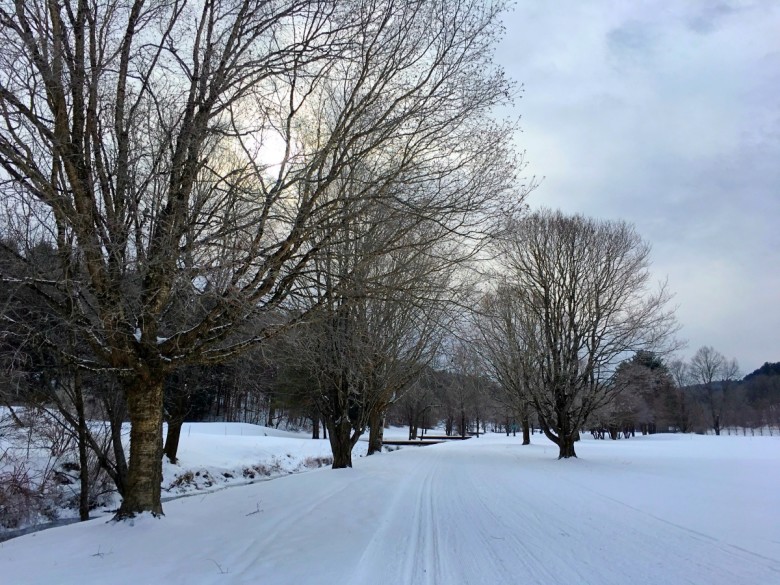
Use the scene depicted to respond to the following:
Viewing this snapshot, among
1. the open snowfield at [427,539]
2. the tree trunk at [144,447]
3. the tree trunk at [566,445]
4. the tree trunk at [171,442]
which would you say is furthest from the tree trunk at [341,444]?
the tree trunk at [144,447]

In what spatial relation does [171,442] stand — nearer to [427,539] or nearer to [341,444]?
[341,444]

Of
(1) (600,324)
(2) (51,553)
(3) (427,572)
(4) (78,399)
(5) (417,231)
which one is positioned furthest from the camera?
(1) (600,324)

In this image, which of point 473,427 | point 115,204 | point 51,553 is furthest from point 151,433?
point 473,427

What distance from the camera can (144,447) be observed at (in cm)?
792

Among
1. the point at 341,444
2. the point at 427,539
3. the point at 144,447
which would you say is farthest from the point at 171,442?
the point at 427,539

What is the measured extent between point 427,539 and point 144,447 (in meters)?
4.32

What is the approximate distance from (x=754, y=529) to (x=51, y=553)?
9497 mm

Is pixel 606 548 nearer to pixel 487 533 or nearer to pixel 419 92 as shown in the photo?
pixel 487 533

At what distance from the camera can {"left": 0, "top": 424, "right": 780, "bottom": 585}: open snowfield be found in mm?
5520

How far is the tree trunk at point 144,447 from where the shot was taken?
7742 millimetres

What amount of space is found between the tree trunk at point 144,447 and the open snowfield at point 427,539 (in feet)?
0.94

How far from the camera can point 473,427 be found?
4562 inches

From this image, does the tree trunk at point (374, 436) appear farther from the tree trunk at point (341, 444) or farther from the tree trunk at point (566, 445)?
the tree trunk at point (566, 445)

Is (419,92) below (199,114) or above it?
above
